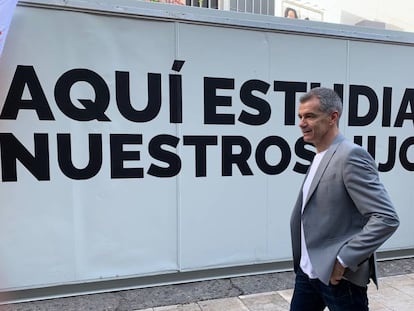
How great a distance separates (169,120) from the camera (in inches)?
149

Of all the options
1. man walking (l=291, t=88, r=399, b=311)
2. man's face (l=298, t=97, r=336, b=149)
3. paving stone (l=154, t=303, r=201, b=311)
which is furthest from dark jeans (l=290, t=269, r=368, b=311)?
paving stone (l=154, t=303, r=201, b=311)

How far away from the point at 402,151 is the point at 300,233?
3213mm

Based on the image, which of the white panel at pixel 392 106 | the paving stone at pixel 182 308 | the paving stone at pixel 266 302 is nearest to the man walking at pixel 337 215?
the paving stone at pixel 266 302

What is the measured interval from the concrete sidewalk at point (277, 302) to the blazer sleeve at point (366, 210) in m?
1.98

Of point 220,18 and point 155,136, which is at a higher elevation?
point 220,18

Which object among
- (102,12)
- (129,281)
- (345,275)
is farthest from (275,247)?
(102,12)

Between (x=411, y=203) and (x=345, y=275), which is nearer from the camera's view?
(x=345, y=275)

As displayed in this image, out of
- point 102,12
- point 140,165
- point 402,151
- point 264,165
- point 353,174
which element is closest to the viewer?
point 353,174

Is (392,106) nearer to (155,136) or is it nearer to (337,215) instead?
(155,136)

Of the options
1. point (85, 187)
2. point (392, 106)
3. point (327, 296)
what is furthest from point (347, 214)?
point (392, 106)

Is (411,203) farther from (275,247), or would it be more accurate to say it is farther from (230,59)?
(230,59)

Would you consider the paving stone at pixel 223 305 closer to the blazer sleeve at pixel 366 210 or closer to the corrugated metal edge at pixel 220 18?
the blazer sleeve at pixel 366 210

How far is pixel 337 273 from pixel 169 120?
7.88 feet

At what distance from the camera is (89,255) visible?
11.9 feet
